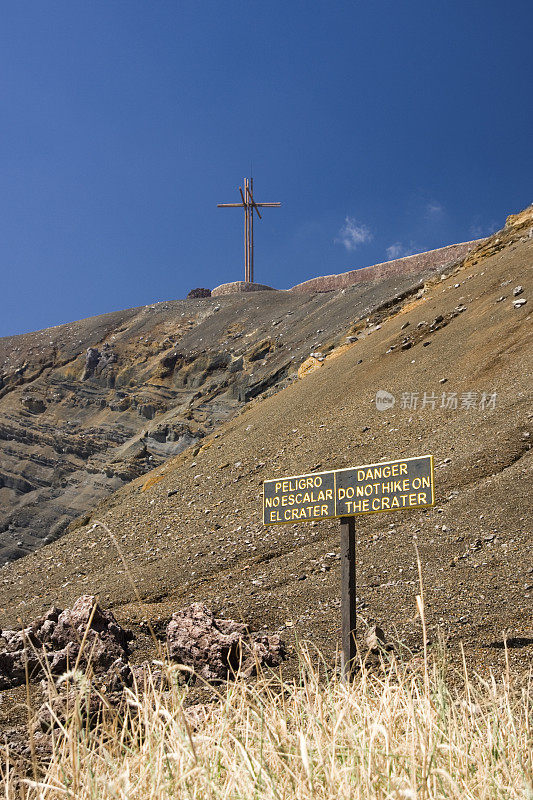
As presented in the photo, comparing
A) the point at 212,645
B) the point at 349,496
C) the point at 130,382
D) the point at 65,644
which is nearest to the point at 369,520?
the point at 349,496

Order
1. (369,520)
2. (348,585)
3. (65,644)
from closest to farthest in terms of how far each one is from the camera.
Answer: (348,585), (65,644), (369,520)

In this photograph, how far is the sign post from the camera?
6730 mm

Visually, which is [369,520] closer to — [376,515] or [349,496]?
[376,515]

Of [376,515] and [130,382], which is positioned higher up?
[130,382]

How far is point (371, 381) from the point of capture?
19.5m

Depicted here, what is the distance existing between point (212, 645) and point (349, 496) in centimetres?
217

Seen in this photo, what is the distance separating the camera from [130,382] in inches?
1610

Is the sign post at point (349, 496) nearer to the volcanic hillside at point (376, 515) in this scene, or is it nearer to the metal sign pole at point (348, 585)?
the metal sign pole at point (348, 585)

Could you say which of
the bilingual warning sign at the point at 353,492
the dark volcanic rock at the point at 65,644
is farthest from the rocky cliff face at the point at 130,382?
the bilingual warning sign at the point at 353,492

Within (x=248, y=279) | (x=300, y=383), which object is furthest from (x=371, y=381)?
(x=248, y=279)

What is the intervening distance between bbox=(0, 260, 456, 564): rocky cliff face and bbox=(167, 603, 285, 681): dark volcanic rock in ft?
52.0

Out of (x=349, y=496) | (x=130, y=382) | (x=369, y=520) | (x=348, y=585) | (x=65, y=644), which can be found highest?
(x=130, y=382)

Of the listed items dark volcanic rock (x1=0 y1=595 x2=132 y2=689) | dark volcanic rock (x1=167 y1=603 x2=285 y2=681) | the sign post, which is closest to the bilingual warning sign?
the sign post

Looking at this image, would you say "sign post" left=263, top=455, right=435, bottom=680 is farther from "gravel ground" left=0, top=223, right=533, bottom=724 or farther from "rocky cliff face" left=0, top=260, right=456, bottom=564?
"rocky cliff face" left=0, top=260, right=456, bottom=564
